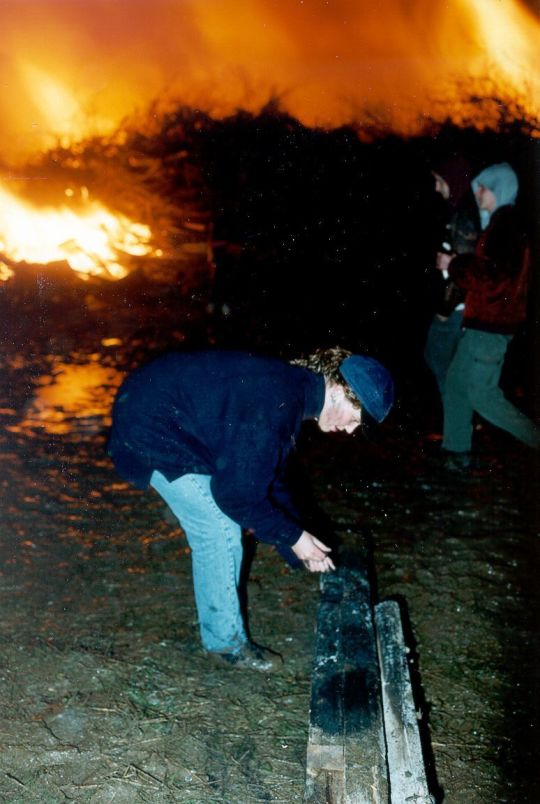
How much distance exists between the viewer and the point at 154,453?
8.36 feet

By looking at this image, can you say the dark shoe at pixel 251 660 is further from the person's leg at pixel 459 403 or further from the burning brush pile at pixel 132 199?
the burning brush pile at pixel 132 199

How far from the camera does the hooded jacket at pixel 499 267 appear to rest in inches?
183

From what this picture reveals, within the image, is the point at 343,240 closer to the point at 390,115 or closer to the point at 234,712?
the point at 390,115

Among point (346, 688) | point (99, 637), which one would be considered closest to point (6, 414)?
point (99, 637)

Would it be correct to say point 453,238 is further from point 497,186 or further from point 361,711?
point 361,711

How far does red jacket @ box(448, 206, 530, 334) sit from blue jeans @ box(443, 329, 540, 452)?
0.13 metres

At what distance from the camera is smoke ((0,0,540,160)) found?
5020mm

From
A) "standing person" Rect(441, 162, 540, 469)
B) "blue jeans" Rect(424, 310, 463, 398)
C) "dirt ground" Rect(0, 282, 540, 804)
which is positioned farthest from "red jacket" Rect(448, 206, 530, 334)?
"dirt ground" Rect(0, 282, 540, 804)

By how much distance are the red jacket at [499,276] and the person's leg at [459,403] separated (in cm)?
27

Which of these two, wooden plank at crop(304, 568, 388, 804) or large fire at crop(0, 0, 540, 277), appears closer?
wooden plank at crop(304, 568, 388, 804)

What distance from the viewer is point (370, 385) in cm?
237

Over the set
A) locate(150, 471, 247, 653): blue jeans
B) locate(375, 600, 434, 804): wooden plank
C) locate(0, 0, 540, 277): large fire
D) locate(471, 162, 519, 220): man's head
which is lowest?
locate(375, 600, 434, 804): wooden plank

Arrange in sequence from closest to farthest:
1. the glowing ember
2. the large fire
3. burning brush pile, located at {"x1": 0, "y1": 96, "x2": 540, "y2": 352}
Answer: the large fire
the glowing ember
burning brush pile, located at {"x1": 0, "y1": 96, "x2": 540, "y2": 352}

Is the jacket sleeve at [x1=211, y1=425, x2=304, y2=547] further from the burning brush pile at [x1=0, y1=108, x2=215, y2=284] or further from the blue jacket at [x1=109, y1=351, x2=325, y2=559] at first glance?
the burning brush pile at [x1=0, y1=108, x2=215, y2=284]
